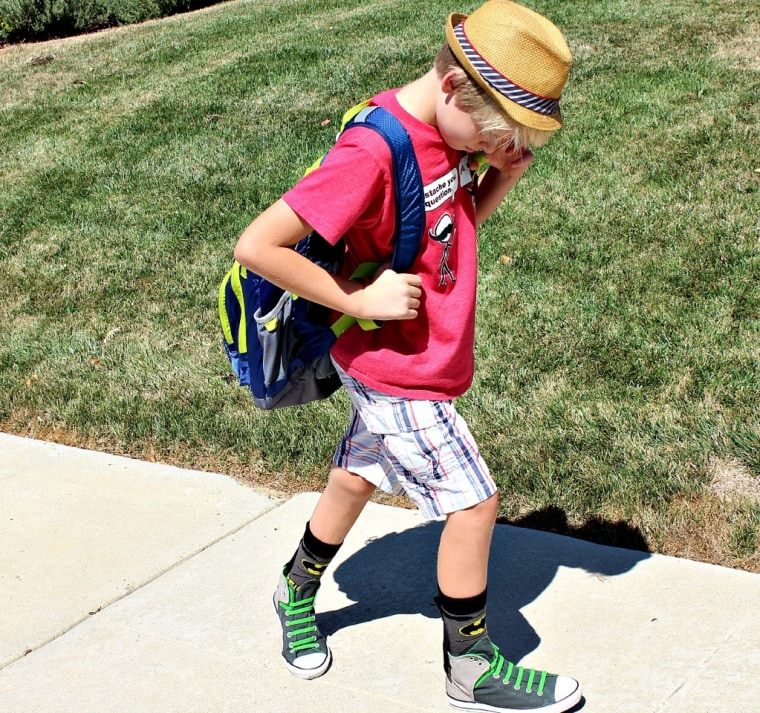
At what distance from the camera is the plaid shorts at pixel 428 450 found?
2.44 m

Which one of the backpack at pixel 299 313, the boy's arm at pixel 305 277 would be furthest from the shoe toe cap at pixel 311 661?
the boy's arm at pixel 305 277

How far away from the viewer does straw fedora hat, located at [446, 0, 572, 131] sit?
2.11 m

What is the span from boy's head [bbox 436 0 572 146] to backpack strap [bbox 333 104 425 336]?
0.16 m

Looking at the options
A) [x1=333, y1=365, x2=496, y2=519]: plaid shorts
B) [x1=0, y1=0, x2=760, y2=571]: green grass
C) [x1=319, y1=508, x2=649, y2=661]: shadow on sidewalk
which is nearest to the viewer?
[x1=333, y1=365, x2=496, y2=519]: plaid shorts

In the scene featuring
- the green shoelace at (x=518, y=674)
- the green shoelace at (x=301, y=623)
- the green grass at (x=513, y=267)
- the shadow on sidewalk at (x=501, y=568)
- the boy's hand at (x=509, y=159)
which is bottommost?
the green grass at (x=513, y=267)

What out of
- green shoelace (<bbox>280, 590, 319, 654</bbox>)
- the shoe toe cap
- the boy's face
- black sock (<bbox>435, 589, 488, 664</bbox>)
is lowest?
the shoe toe cap

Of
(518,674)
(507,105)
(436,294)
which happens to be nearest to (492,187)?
(436,294)

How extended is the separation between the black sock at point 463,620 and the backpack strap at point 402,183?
87 cm

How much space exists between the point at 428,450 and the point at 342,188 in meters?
0.70

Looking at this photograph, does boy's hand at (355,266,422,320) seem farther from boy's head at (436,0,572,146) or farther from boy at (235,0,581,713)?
boy's head at (436,0,572,146)

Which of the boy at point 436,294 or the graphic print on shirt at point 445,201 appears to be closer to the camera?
the boy at point 436,294

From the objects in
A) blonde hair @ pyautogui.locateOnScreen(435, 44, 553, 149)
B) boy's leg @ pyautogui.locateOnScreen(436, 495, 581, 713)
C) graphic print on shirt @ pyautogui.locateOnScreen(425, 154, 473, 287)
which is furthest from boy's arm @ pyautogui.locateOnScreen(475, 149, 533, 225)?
boy's leg @ pyautogui.locateOnScreen(436, 495, 581, 713)

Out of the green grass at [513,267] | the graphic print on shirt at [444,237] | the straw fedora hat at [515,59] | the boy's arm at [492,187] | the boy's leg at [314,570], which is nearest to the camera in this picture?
the straw fedora hat at [515,59]

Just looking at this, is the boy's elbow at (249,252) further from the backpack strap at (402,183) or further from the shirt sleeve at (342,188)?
the backpack strap at (402,183)
